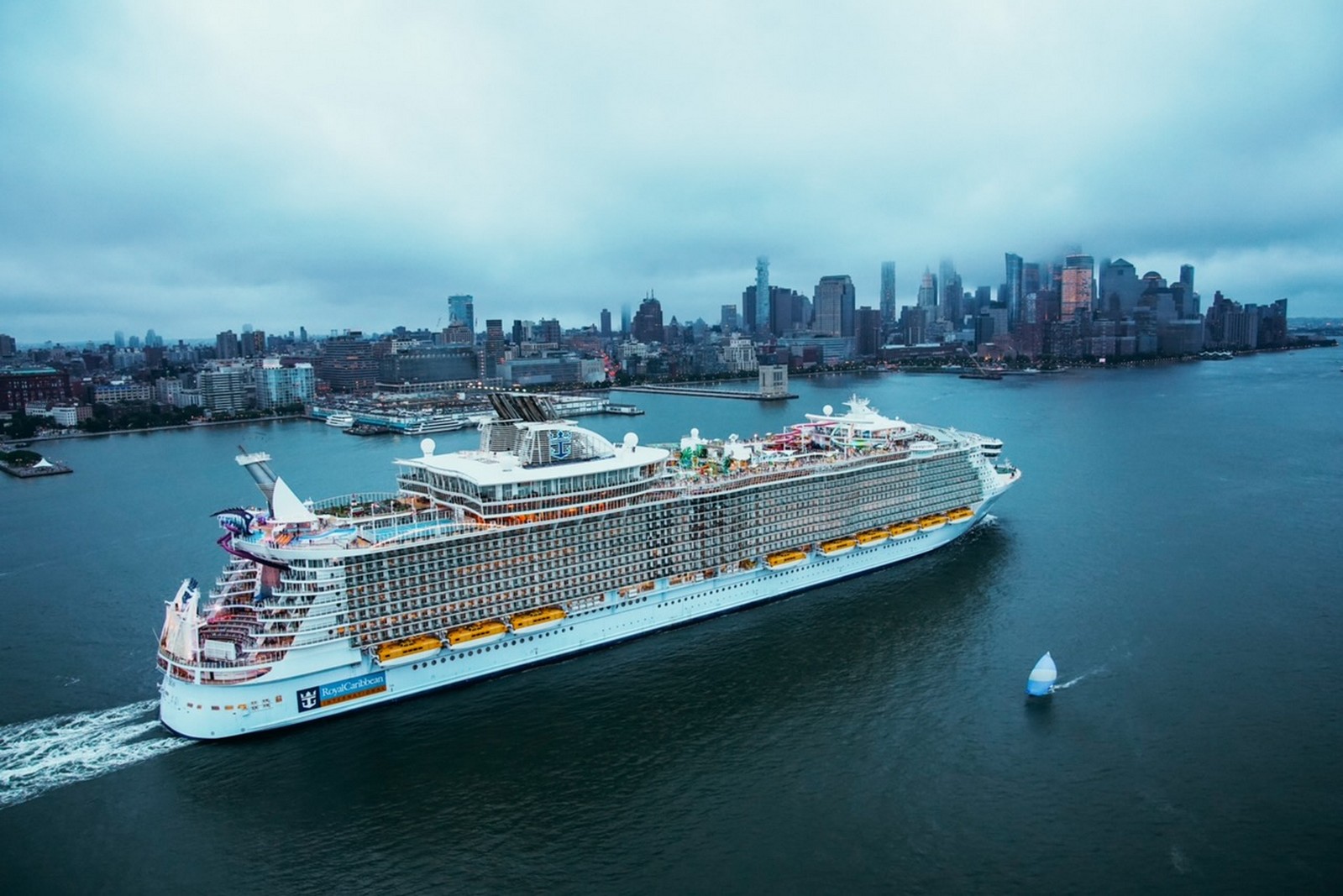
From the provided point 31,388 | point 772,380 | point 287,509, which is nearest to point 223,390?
point 31,388

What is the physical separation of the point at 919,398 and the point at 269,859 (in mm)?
68935

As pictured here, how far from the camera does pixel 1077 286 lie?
142125mm

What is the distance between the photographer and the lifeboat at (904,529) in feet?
76.3

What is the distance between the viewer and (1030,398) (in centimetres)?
6925

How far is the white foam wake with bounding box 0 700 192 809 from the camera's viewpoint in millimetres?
13680

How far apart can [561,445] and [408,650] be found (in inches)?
210

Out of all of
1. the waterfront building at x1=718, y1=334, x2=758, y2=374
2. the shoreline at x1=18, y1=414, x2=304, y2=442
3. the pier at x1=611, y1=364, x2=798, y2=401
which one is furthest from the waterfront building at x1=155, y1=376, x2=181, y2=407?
A: the waterfront building at x1=718, y1=334, x2=758, y2=374

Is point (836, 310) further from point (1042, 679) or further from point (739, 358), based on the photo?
point (1042, 679)

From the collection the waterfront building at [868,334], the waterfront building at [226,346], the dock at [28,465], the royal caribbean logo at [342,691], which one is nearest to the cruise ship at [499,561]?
the royal caribbean logo at [342,691]

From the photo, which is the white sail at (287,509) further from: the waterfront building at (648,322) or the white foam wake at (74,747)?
the waterfront building at (648,322)

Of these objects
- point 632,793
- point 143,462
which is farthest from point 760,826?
point 143,462

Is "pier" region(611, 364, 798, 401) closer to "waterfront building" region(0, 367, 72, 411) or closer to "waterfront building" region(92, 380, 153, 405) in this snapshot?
"waterfront building" region(92, 380, 153, 405)

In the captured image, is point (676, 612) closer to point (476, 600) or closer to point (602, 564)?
point (602, 564)

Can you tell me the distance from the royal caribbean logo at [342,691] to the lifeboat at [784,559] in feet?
30.5
